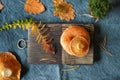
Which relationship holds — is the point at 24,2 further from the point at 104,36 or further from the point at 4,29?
the point at 104,36

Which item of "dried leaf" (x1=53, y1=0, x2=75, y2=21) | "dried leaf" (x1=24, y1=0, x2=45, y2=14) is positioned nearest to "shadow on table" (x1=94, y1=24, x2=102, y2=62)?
"dried leaf" (x1=53, y1=0, x2=75, y2=21)

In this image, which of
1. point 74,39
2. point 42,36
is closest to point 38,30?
point 42,36

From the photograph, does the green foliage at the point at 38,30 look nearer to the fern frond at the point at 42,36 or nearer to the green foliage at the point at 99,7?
the fern frond at the point at 42,36

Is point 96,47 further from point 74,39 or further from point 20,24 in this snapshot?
point 20,24

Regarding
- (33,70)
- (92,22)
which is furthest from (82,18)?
(33,70)

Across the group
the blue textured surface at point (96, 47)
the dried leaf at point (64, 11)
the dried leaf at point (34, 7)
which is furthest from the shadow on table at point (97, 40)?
the dried leaf at point (34, 7)

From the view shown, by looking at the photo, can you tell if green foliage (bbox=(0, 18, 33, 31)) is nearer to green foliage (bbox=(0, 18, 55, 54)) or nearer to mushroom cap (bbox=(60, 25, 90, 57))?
green foliage (bbox=(0, 18, 55, 54))
